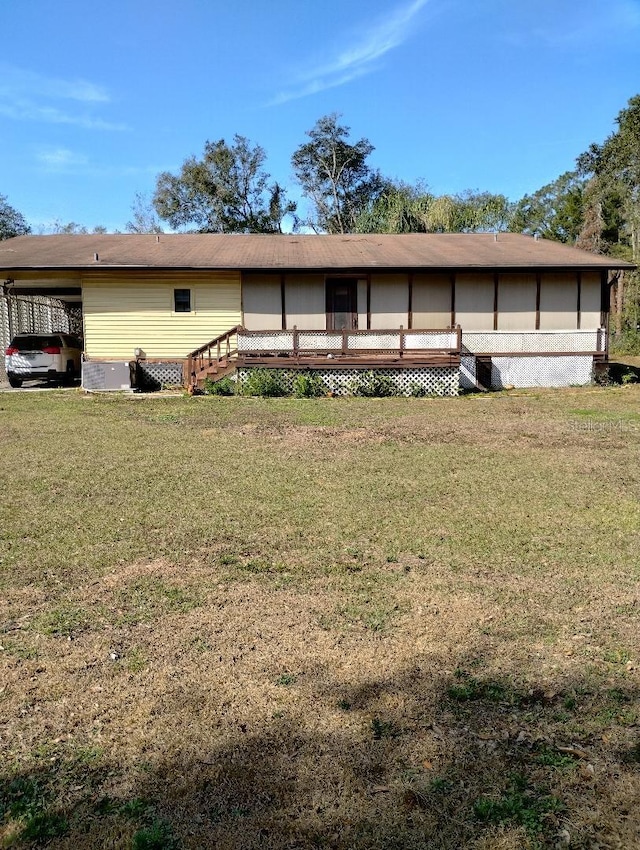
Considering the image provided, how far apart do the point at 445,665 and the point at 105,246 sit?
2015cm

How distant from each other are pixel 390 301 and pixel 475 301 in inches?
99.4

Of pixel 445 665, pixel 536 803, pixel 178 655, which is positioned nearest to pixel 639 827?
pixel 536 803

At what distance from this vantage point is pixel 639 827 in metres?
2.28

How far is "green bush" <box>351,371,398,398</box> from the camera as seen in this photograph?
54.1 ft

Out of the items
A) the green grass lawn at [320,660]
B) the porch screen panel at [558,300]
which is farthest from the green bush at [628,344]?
the green grass lawn at [320,660]

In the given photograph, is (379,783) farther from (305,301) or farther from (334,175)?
(334,175)

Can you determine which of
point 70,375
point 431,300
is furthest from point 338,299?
point 70,375

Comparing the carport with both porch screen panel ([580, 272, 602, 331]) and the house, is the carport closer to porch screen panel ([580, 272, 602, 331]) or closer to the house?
the house

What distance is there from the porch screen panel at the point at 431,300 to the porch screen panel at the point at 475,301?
350 millimetres

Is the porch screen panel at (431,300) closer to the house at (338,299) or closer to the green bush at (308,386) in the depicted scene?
the house at (338,299)

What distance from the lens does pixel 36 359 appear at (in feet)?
59.5

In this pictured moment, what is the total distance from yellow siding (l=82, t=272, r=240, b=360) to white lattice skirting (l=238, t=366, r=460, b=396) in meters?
2.82

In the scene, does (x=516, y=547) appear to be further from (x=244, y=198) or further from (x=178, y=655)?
(x=244, y=198)

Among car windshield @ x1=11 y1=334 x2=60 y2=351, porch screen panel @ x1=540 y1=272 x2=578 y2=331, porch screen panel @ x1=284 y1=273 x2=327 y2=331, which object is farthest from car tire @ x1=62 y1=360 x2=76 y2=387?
porch screen panel @ x1=540 y1=272 x2=578 y2=331
